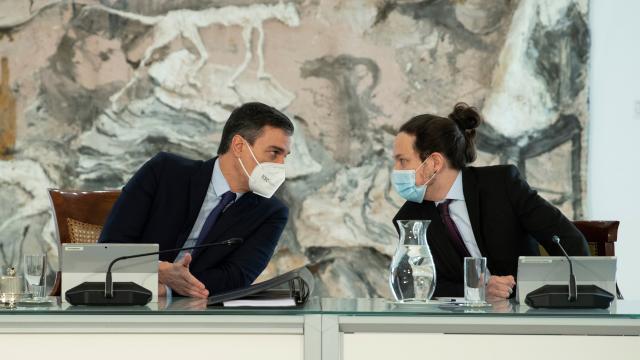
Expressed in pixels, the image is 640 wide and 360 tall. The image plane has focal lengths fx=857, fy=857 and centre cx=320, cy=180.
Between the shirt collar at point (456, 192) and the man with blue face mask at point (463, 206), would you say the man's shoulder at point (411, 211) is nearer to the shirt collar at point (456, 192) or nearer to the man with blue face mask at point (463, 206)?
the man with blue face mask at point (463, 206)

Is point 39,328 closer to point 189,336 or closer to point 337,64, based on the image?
point 189,336

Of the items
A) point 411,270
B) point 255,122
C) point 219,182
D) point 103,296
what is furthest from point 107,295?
point 255,122

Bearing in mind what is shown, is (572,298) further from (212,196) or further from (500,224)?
(212,196)

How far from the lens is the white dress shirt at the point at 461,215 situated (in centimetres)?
283

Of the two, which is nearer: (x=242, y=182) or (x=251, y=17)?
(x=242, y=182)

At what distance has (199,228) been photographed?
287 centimetres

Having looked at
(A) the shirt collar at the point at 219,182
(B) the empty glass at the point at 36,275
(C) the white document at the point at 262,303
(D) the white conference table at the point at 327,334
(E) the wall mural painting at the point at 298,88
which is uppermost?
(E) the wall mural painting at the point at 298,88

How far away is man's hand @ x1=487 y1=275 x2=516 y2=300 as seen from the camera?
2258 mm

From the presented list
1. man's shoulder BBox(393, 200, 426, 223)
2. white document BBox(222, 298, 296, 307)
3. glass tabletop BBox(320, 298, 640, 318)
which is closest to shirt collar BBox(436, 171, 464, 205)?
man's shoulder BBox(393, 200, 426, 223)

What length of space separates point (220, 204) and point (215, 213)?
4 cm

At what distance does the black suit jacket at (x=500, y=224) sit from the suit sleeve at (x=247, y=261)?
49 centimetres

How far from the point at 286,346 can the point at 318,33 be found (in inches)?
104

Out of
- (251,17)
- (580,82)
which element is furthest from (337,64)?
(580,82)

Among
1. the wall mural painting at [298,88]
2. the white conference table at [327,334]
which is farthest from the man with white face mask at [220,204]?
the wall mural painting at [298,88]
